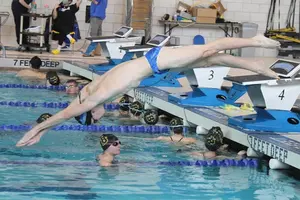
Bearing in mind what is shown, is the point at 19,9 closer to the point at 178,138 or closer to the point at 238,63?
the point at 178,138

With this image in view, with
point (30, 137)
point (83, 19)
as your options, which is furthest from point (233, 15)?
point (30, 137)

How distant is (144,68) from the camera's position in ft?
21.1

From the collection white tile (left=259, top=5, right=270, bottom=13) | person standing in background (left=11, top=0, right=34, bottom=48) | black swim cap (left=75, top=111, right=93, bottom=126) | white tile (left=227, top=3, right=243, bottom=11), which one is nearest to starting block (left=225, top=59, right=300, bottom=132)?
black swim cap (left=75, top=111, right=93, bottom=126)

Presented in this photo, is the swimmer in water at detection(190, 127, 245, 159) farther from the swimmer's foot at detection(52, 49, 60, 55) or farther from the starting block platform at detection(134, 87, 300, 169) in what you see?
the swimmer's foot at detection(52, 49, 60, 55)

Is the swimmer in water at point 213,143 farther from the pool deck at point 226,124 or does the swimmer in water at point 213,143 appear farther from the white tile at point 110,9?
the white tile at point 110,9

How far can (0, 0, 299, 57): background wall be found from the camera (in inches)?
675

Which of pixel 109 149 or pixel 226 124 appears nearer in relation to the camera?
pixel 109 149

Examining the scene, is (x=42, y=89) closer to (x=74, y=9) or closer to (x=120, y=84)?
(x=74, y=9)

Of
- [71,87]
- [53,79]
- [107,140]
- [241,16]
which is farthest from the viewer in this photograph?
[241,16]

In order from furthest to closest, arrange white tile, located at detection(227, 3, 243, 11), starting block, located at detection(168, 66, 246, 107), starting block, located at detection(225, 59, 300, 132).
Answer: white tile, located at detection(227, 3, 243, 11) < starting block, located at detection(168, 66, 246, 107) < starting block, located at detection(225, 59, 300, 132)

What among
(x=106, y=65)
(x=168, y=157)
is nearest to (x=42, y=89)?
(x=106, y=65)

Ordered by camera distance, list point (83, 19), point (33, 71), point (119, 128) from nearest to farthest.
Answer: point (119, 128) → point (33, 71) → point (83, 19)

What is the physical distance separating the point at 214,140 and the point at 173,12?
34.8ft

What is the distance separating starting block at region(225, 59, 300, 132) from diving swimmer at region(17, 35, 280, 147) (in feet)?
3.92
